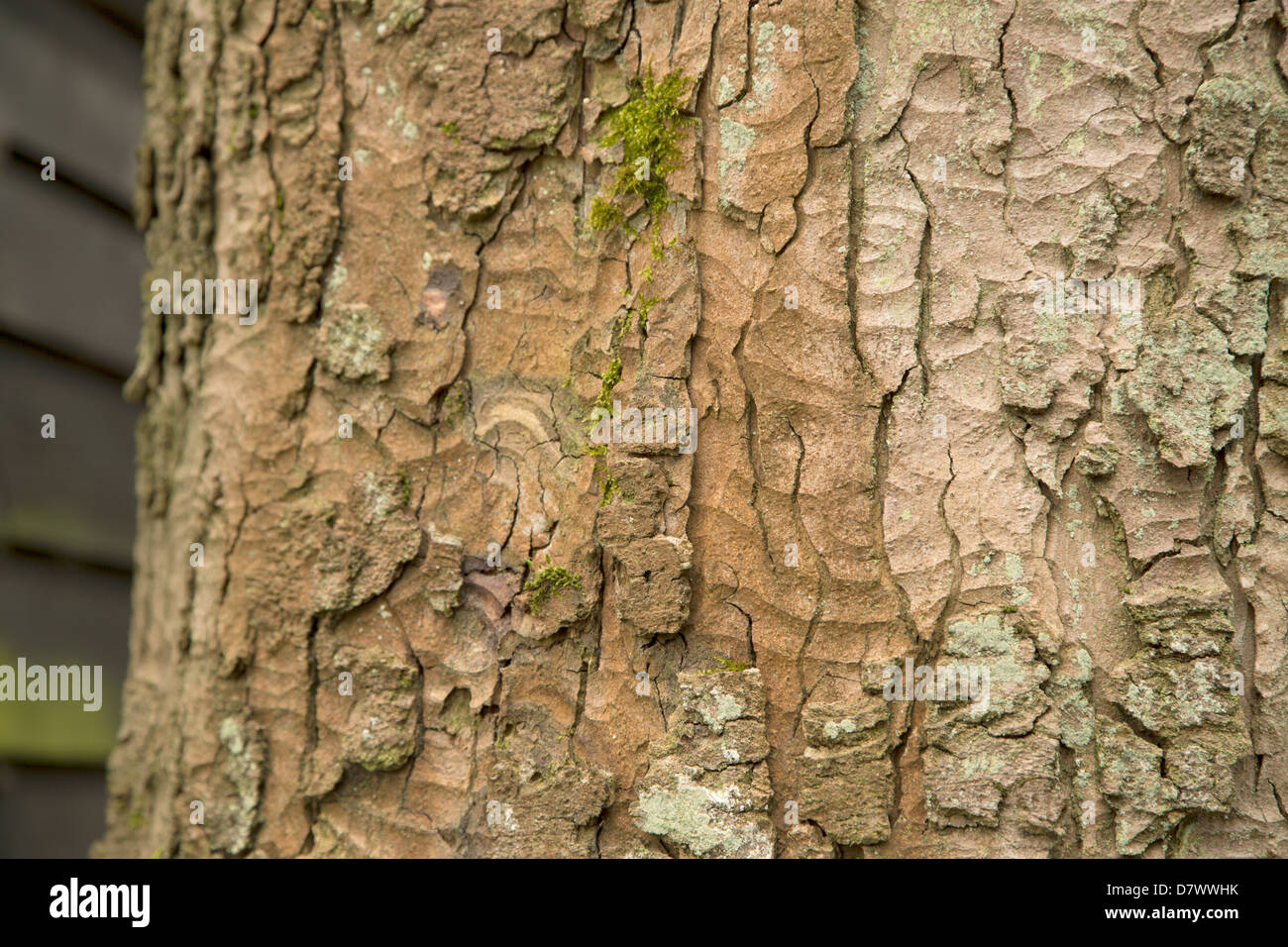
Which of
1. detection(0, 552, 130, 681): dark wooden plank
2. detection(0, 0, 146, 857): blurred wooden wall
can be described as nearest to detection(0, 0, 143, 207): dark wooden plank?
detection(0, 0, 146, 857): blurred wooden wall

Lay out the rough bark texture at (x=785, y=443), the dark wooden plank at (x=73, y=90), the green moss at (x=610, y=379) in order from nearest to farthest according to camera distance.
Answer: the rough bark texture at (x=785, y=443) < the green moss at (x=610, y=379) < the dark wooden plank at (x=73, y=90)

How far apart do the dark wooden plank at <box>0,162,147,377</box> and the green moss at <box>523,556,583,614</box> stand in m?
1.72

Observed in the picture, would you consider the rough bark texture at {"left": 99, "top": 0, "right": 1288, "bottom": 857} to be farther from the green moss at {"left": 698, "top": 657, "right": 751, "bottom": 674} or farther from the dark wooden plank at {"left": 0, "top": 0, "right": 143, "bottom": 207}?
the dark wooden plank at {"left": 0, "top": 0, "right": 143, "bottom": 207}

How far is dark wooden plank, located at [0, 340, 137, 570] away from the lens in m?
2.31

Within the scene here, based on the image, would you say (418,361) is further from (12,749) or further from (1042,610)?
(12,749)

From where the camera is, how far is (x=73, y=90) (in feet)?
7.86

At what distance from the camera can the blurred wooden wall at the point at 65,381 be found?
7.49ft

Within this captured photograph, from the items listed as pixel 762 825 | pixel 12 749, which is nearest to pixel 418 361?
pixel 762 825

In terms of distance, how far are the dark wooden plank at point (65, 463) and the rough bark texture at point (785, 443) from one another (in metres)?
1.35

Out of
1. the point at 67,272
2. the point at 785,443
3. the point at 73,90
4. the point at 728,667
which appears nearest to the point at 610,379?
the point at 785,443

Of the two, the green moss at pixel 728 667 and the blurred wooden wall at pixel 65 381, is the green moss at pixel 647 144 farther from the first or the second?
the blurred wooden wall at pixel 65 381

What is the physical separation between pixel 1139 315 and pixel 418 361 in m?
1.13

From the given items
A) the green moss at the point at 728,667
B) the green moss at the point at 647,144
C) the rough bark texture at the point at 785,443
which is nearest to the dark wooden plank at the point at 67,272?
the rough bark texture at the point at 785,443

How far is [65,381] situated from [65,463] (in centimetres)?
24
